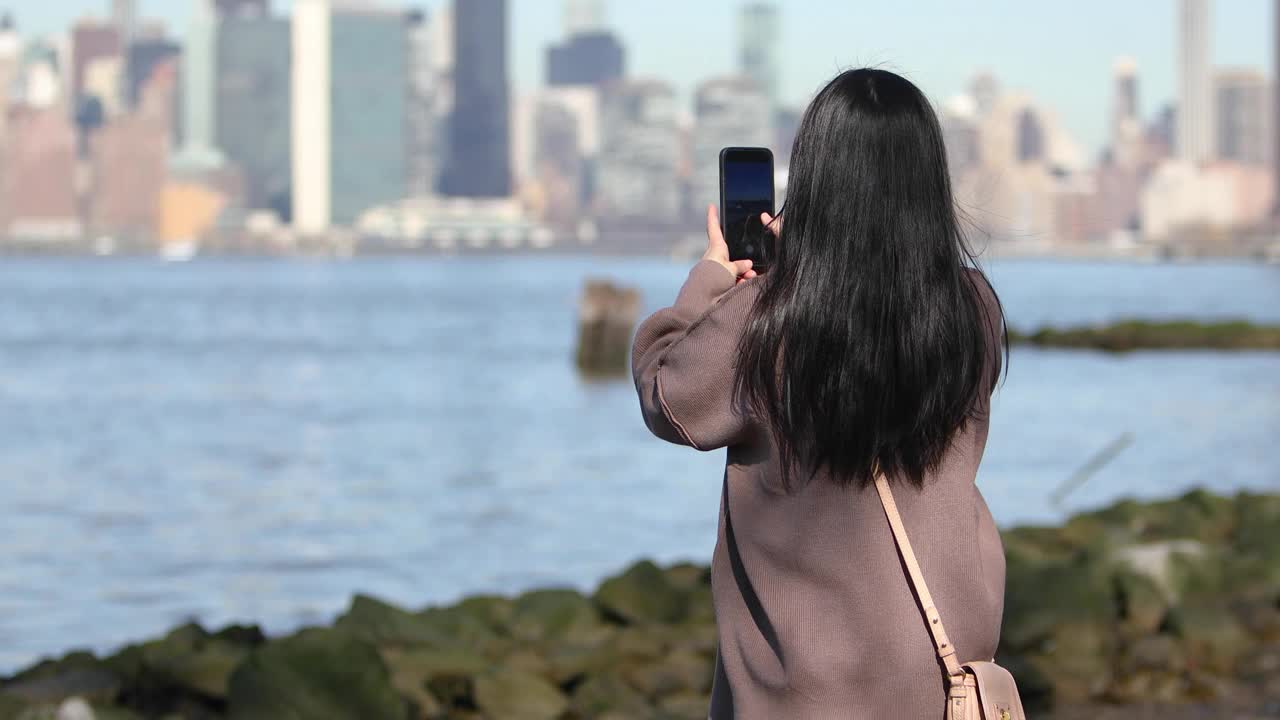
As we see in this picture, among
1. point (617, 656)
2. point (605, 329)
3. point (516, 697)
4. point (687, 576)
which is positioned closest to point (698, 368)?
point (516, 697)

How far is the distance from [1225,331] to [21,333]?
48.1 metres

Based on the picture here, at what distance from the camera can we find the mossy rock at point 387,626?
296 inches

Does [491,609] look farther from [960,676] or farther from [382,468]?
[382,468]

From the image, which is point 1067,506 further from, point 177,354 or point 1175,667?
point 177,354

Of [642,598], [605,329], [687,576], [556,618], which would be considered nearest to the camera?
[556,618]

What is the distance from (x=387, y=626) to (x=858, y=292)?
5.26 m

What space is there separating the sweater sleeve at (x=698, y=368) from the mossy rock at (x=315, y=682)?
131 inches

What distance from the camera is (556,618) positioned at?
8.34 metres

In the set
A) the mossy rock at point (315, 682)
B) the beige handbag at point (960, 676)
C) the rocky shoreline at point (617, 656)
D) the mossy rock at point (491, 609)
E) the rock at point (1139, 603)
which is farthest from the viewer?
the mossy rock at point (491, 609)

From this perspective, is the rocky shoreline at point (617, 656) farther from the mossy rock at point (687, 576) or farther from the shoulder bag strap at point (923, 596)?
the shoulder bag strap at point (923, 596)

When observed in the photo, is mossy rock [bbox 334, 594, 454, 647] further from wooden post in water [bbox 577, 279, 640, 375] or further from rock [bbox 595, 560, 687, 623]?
wooden post in water [bbox 577, 279, 640, 375]

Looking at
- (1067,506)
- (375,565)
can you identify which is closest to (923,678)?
(375,565)

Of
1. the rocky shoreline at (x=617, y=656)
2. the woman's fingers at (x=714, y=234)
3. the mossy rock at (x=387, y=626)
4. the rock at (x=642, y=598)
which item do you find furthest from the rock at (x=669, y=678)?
the woman's fingers at (x=714, y=234)

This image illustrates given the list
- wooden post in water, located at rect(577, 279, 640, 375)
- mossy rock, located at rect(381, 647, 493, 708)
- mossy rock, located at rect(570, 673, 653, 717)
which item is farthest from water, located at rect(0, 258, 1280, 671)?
mossy rock, located at rect(381, 647, 493, 708)
